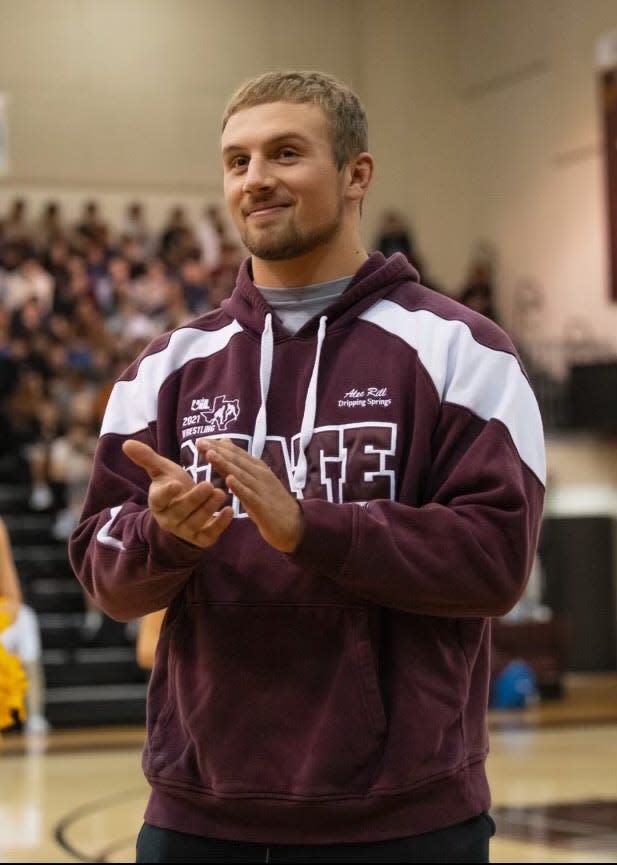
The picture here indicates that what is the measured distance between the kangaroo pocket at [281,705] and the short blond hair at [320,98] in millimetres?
747

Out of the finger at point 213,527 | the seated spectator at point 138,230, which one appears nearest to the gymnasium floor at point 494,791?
the finger at point 213,527

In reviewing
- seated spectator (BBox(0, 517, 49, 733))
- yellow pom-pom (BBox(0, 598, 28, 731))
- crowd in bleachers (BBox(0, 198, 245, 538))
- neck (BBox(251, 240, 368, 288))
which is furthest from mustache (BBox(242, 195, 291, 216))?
crowd in bleachers (BBox(0, 198, 245, 538))

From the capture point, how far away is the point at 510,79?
23859mm

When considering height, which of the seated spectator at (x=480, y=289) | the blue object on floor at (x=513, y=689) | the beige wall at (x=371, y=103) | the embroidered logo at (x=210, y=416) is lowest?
the blue object on floor at (x=513, y=689)

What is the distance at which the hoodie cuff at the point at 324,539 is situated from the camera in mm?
2299

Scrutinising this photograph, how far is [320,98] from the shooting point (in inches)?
101

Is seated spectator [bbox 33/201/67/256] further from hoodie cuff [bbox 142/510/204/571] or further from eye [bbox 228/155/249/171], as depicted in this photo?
hoodie cuff [bbox 142/510/204/571]

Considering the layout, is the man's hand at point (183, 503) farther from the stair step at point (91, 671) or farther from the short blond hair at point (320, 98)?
the stair step at point (91, 671)

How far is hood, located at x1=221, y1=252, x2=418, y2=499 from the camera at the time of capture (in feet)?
8.27

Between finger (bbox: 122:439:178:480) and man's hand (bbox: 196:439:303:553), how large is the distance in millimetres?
78

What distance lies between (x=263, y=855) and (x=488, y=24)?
23.3 metres

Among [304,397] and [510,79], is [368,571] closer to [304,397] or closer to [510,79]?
[304,397]

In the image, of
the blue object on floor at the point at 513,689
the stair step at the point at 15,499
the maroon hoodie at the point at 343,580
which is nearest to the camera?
the maroon hoodie at the point at 343,580

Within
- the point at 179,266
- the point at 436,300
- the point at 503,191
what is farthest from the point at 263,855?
the point at 503,191
